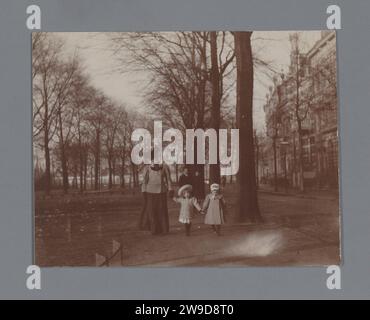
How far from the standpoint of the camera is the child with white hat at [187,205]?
4227mm

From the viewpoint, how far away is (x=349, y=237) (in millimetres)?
4195

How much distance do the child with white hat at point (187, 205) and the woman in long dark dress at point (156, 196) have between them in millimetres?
105

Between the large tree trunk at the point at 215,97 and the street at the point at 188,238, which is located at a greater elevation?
the large tree trunk at the point at 215,97

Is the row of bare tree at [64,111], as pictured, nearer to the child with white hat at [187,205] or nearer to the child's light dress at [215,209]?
the child with white hat at [187,205]

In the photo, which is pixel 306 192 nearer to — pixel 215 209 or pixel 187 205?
pixel 215 209

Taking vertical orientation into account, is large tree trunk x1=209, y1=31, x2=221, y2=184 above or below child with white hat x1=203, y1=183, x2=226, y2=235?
above

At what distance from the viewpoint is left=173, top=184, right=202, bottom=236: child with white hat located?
4227 mm

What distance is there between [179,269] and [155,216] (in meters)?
0.46

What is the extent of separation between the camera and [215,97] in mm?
4250

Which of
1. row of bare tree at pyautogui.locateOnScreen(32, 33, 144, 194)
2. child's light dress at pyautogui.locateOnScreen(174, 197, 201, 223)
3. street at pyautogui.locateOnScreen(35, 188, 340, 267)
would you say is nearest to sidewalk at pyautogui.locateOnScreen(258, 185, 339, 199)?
street at pyautogui.locateOnScreen(35, 188, 340, 267)

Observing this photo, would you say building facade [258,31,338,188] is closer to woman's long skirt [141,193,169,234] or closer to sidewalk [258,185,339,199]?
sidewalk [258,185,339,199]

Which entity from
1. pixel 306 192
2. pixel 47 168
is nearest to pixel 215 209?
pixel 306 192

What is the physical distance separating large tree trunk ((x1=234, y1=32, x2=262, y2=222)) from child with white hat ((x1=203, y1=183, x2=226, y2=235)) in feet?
0.50

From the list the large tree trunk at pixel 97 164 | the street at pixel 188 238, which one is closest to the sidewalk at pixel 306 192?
the street at pixel 188 238
